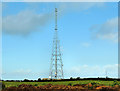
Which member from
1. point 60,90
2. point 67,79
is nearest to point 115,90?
point 60,90

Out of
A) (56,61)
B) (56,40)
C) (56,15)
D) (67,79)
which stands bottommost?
(67,79)

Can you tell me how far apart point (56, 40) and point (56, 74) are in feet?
21.1

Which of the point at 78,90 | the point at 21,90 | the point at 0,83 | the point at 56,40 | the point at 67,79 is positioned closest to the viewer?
the point at 78,90

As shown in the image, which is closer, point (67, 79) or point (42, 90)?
point (42, 90)

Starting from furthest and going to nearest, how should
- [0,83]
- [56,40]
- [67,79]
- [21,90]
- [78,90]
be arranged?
1. [56,40]
2. [67,79]
3. [0,83]
4. [21,90]
5. [78,90]

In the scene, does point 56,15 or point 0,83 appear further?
point 56,15

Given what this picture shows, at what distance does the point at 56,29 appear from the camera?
41406 millimetres

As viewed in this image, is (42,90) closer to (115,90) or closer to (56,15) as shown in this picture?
(115,90)

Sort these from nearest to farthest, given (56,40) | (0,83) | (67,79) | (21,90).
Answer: (21,90), (0,83), (67,79), (56,40)

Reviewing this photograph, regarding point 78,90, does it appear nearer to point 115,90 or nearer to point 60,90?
point 60,90

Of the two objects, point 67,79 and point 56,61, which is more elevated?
point 56,61

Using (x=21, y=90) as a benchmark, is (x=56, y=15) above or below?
above

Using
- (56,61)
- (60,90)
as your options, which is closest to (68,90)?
(60,90)

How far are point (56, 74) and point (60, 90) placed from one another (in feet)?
83.7
